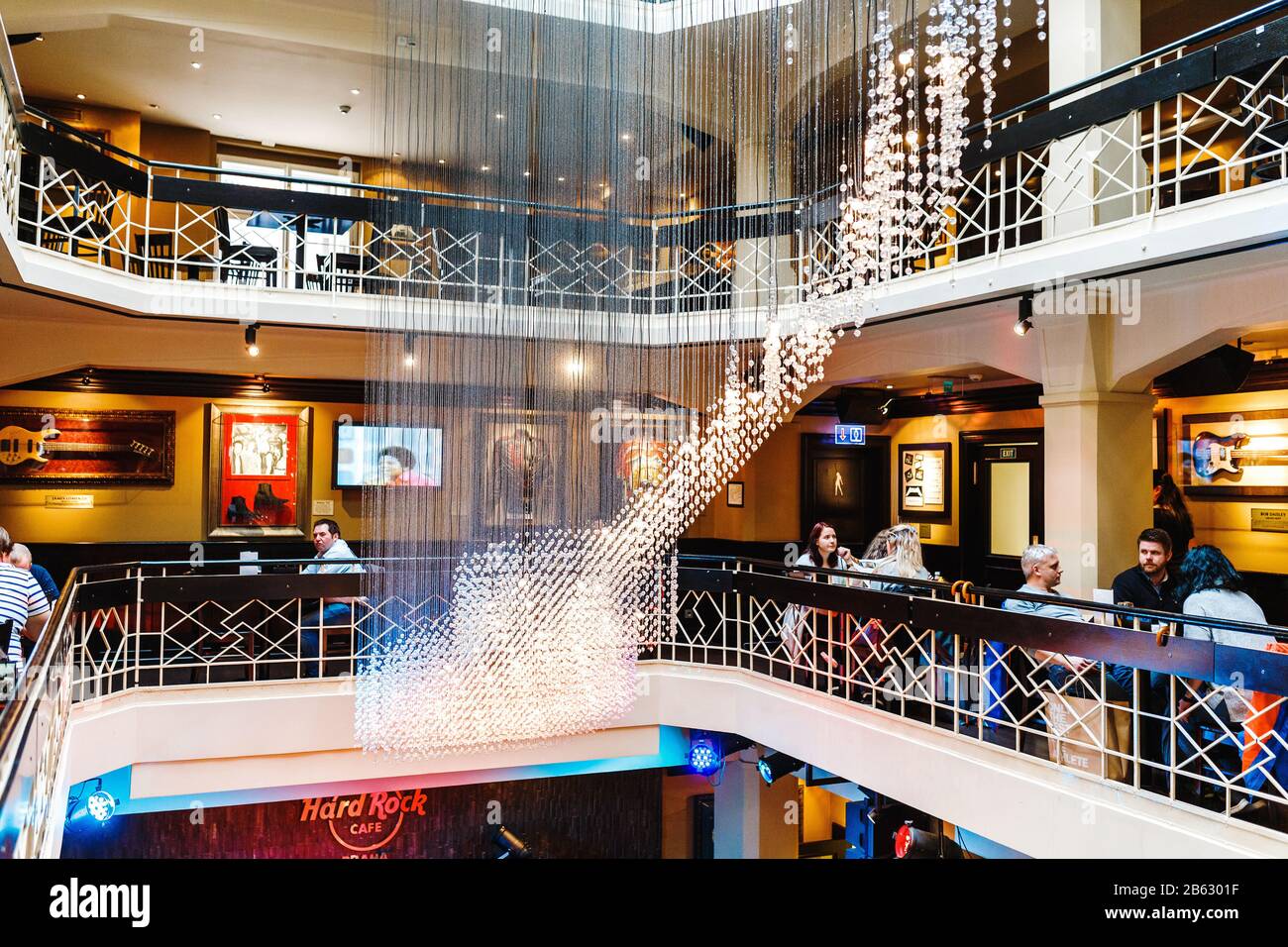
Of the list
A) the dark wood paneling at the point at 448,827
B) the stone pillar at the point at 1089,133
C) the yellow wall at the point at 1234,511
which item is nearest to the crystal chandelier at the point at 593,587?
the stone pillar at the point at 1089,133

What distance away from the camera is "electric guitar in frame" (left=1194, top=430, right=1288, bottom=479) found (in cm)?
777

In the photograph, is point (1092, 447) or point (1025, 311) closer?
point (1025, 311)

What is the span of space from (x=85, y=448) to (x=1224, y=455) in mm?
11213

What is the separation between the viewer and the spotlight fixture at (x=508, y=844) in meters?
8.88

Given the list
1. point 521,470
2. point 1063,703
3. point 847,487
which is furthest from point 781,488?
point 1063,703

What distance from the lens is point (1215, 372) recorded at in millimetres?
7164

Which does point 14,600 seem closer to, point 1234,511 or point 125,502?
point 125,502

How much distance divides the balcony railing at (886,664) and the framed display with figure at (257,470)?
1.82 metres

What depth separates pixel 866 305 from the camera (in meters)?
6.94

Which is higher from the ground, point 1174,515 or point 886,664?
point 1174,515

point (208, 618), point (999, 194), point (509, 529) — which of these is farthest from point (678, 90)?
point (208, 618)

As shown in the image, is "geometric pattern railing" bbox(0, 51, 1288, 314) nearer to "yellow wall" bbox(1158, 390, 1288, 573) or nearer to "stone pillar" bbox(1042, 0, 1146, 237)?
"stone pillar" bbox(1042, 0, 1146, 237)

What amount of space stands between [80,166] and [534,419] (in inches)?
141

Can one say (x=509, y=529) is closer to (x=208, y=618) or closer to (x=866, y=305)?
(x=208, y=618)
